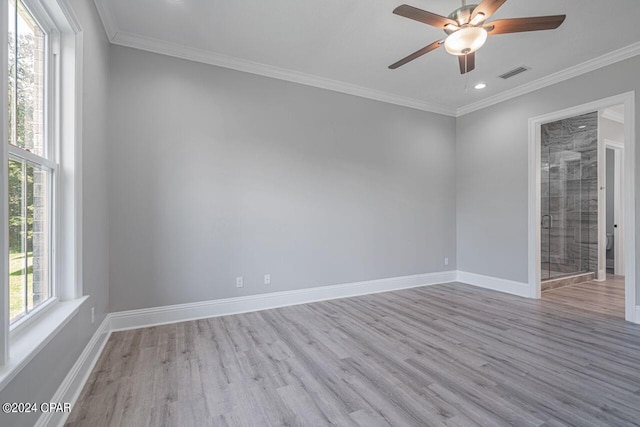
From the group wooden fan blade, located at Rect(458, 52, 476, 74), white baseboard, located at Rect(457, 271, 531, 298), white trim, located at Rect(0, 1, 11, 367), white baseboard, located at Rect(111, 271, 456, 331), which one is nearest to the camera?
white trim, located at Rect(0, 1, 11, 367)

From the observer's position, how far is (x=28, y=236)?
155cm

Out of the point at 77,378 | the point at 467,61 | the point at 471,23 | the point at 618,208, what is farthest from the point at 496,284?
the point at 77,378

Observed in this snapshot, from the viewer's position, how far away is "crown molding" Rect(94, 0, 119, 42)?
2479 millimetres

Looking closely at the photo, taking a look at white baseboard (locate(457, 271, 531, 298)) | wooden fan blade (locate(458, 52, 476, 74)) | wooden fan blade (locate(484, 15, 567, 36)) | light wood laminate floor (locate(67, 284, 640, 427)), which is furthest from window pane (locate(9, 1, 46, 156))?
white baseboard (locate(457, 271, 531, 298))

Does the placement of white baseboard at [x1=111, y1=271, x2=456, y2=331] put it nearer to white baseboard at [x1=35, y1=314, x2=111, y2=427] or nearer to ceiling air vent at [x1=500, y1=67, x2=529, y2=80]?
white baseboard at [x1=35, y1=314, x2=111, y2=427]

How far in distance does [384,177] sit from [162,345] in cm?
344

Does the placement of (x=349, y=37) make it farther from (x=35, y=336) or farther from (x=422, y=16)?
(x=35, y=336)

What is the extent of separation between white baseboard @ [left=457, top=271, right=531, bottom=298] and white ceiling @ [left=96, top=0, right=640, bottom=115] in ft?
9.15

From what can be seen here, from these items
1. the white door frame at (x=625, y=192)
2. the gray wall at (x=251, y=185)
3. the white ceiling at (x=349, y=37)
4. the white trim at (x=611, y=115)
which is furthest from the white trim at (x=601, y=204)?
the gray wall at (x=251, y=185)

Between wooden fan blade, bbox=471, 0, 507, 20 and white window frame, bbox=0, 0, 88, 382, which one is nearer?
white window frame, bbox=0, 0, 88, 382

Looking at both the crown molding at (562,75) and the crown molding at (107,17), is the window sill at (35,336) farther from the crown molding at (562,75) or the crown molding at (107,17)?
the crown molding at (562,75)

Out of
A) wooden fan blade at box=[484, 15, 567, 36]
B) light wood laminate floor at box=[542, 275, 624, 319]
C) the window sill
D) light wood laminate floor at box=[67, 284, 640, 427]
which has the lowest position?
light wood laminate floor at box=[542, 275, 624, 319]

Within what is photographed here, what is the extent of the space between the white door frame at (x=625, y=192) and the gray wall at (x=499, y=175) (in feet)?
0.28

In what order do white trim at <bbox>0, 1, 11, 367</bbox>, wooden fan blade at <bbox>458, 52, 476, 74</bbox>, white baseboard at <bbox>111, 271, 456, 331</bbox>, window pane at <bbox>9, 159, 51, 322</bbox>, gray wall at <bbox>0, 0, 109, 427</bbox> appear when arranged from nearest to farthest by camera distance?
1. white trim at <bbox>0, 1, 11, 367</bbox>
2. gray wall at <bbox>0, 0, 109, 427</bbox>
3. window pane at <bbox>9, 159, 51, 322</bbox>
4. wooden fan blade at <bbox>458, 52, 476, 74</bbox>
5. white baseboard at <bbox>111, 271, 456, 331</bbox>
